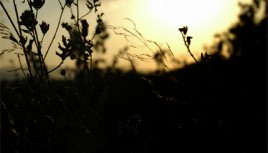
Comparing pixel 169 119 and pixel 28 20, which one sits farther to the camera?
pixel 169 119

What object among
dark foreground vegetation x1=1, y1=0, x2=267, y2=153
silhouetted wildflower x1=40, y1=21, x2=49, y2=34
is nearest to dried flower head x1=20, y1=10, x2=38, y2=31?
silhouetted wildflower x1=40, y1=21, x2=49, y2=34

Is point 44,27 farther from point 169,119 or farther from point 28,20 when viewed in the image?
point 169,119

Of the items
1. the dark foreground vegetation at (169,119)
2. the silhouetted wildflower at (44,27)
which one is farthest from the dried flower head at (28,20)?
the dark foreground vegetation at (169,119)

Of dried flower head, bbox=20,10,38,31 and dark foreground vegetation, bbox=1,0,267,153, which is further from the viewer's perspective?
dried flower head, bbox=20,10,38,31

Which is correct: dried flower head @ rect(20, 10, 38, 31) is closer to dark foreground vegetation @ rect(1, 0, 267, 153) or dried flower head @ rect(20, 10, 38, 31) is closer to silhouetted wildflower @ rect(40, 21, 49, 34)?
silhouetted wildflower @ rect(40, 21, 49, 34)

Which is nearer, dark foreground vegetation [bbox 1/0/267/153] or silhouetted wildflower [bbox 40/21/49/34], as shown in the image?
dark foreground vegetation [bbox 1/0/267/153]

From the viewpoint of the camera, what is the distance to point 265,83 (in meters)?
5.00

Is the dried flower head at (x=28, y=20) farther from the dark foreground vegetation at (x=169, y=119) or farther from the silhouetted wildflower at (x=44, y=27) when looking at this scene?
the dark foreground vegetation at (x=169, y=119)

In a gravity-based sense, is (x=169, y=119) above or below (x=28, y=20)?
below

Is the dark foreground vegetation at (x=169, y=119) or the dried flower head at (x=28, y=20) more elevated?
the dried flower head at (x=28, y=20)

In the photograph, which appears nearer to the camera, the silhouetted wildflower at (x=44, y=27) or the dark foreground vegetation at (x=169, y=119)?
the dark foreground vegetation at (x=169, y=119)

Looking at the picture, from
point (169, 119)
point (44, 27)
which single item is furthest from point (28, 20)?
point (169, 119)

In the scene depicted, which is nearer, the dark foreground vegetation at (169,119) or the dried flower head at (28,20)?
the dark foreground vegetation at (169,119)

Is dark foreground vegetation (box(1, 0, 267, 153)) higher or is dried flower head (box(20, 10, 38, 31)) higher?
dried flower head (box(20, 10, 38, 31))
